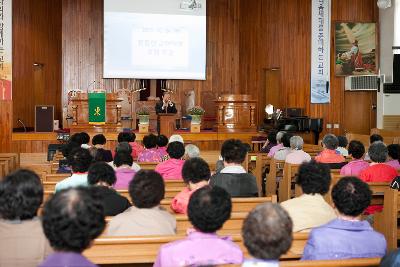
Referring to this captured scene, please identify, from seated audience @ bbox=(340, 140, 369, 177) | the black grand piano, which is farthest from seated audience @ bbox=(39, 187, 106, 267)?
the black grand piano

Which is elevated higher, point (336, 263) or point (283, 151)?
point (283, 151)

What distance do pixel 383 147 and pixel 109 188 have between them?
8.67 ft

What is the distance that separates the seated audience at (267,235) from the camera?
74.1 inches

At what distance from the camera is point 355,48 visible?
14.4 meters

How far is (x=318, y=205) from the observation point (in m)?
3.36

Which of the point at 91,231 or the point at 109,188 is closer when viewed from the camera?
the point at 91,231

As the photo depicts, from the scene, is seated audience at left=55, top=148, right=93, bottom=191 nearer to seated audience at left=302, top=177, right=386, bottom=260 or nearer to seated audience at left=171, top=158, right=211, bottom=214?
seated audience at left=171, top=158, right=211, bottom=214

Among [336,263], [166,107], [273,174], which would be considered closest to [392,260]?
[336,263]

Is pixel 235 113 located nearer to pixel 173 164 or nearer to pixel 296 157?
pixel 296 157

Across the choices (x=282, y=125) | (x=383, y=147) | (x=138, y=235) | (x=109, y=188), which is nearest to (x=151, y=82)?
(x=282, y=125)

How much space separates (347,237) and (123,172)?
104 inches

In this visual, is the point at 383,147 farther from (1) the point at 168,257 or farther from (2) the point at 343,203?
(1) the point at 168,257

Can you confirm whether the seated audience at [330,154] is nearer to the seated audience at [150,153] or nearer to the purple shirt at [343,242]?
the seated audience at [150,153]

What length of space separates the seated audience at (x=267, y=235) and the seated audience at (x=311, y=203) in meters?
1.42
